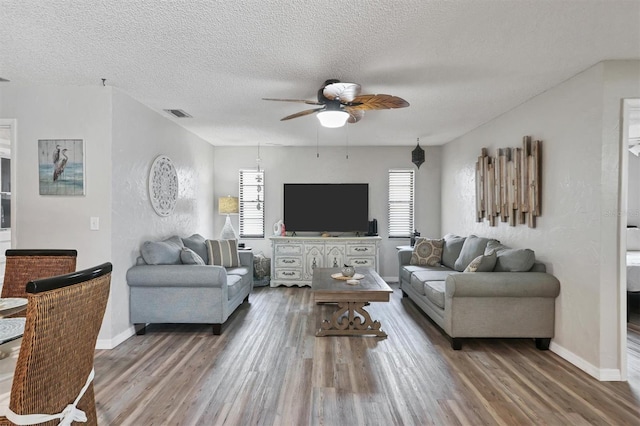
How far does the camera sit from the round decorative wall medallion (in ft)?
Answer: 13.6

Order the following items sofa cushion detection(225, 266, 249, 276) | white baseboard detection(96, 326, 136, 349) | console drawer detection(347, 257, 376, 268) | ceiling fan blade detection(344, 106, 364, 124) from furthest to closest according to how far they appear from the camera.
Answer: console drawer detection(347, 257, 376, 268), sofa cushion detection(225, 266, 249, 276), white baseboard detection(96, 326, 136, 349), ceiling fan blade detection(344, 106, 364, 124)

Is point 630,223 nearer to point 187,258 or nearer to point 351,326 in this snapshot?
point 351,326

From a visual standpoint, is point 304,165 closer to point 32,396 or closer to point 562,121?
point 562,121

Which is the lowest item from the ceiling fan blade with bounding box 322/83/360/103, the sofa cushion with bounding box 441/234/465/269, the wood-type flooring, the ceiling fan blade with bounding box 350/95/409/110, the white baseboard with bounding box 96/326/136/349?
the wood-type flooring

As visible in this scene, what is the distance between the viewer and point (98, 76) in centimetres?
310

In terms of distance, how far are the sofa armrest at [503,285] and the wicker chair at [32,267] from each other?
311cm

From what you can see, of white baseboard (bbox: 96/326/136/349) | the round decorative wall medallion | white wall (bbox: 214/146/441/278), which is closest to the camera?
white baseboard (bbox: 96/326/136/349)

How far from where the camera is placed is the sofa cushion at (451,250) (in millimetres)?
4945

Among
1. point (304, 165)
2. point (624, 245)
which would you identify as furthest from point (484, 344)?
point (304, 165)

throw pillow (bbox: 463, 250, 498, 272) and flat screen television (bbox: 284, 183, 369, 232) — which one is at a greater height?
flat screen television (bbox: 284, 183, 369, 232)

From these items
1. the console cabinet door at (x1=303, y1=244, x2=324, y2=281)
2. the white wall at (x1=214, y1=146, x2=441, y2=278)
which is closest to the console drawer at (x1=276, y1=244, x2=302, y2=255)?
the console cabinet door at (x1=303, y1=244, x2=324, y2=281)

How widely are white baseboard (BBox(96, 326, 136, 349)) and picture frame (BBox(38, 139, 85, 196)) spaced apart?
4.69 ft

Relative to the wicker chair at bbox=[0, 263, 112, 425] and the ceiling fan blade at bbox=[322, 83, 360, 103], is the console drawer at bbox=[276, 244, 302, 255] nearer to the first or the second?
the ceiling fan blade at bbox=[322, 83, 360, 103]

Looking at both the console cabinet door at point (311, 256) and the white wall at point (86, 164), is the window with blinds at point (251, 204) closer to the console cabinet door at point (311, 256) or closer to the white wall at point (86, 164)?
the console cabinet door at point (311, 256)
